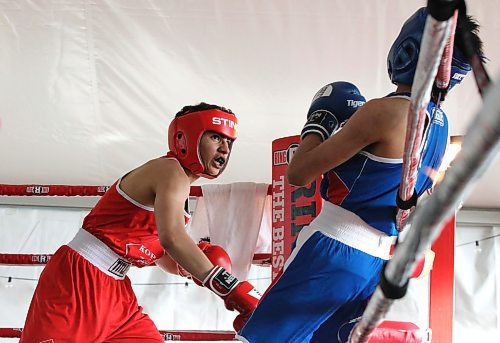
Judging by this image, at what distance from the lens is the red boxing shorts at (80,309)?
6.85 feet

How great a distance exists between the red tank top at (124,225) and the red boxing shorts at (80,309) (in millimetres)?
83

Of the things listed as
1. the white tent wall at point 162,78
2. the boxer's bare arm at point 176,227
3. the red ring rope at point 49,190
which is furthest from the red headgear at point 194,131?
the white tent wall at point 162,78

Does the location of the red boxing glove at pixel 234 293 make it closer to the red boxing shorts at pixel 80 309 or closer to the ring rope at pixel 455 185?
the red boxing shorts at pixel 80 309

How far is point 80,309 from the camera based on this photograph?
212 cm

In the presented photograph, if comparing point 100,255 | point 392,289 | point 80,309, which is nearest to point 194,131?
point 100,255

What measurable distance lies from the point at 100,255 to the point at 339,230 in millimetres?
879

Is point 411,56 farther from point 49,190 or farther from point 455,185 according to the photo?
point 49,190

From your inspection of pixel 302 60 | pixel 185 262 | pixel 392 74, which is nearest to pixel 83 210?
pixel 302 60

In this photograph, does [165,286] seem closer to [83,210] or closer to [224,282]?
[83,210]

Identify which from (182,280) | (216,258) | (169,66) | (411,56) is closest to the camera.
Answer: (411,56)

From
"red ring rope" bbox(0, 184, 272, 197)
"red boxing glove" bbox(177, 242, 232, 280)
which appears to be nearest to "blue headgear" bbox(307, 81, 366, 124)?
"red boxing glove" bbox(177, 242, 232, 280)

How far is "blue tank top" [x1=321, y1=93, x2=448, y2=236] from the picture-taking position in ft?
4.98

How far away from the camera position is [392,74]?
5.00 ft

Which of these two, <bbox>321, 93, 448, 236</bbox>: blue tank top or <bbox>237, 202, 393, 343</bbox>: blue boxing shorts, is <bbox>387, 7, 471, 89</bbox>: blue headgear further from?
<bbox>237, 202, 393, 343</bbox>: blue boxing shorts
